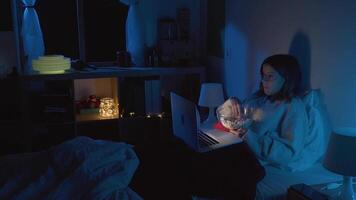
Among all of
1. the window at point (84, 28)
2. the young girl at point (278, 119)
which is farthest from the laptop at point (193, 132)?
the window at point (84, 28)

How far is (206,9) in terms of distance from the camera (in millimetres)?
3992

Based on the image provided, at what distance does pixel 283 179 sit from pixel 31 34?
262 centimetres

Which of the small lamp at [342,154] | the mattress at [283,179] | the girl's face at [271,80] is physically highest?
the girl's face at [271,80]

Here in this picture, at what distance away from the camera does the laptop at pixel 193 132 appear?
2.22 meters

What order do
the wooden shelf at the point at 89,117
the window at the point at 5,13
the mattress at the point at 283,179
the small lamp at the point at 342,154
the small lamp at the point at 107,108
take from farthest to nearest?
the small lamp at the point at 107,108 < the wooden shelf at the point at 89,117 < the window at the point at 5,13 < the mattress at the point at 283,179 < the small lamp at the point at 342,154

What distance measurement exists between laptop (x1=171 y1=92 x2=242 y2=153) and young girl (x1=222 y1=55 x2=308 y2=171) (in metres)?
0.11

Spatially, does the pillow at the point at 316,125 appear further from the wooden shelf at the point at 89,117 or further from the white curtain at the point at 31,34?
the white curtain at the point at 31,34

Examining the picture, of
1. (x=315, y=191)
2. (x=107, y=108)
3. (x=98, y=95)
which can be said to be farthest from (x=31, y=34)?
(x=315, y=191)

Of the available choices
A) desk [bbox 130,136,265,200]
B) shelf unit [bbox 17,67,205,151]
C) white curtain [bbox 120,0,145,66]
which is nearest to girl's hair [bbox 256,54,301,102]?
desk [bbox 130,136,265,200]

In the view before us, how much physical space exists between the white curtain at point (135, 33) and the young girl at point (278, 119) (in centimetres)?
154

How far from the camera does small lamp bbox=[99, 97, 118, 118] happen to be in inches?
152

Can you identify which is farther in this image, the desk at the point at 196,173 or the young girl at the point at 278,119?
the young girl at the point at 278,119

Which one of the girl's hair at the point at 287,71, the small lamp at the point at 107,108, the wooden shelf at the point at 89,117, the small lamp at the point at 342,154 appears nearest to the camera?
the small lamp at the point at 342,154

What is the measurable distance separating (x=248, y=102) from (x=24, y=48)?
2140mm
